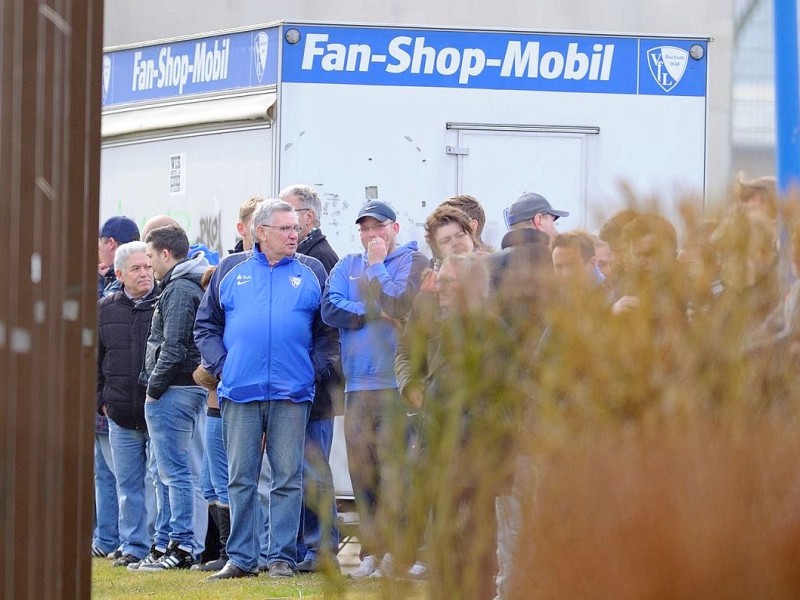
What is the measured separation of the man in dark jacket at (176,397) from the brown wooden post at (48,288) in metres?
5.79

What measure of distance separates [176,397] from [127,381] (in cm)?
49

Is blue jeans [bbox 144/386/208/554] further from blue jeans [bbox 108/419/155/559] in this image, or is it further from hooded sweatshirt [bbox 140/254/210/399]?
blue jeans [bbox 108/419/155/559]

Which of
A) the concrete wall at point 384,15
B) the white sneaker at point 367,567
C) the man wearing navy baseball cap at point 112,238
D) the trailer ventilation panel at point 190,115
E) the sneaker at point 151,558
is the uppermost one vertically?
the concrete wall at point 384,15

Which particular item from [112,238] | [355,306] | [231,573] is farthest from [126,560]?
[355,306]

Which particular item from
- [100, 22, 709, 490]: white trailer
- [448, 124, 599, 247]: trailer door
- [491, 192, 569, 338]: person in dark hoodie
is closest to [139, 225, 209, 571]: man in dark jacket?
[100, 22, 709, 490]: white trailer

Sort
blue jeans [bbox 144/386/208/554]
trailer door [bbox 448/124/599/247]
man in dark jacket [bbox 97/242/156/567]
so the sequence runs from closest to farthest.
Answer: blue jeans [bbox 144/386/208/554]
man in dark jacket [bbox 97/242/156/567]
trailer door [bbox 448/124/599/247]

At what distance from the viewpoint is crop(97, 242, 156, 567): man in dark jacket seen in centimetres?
916

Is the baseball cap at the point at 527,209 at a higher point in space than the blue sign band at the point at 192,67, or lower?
lower

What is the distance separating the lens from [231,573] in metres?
8.12

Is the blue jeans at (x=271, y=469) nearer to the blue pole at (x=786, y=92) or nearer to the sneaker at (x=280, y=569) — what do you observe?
the sneaker at (x=280, y=569)

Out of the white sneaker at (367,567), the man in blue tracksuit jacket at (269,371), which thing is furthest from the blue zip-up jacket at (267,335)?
the white sneaker at (367,567)

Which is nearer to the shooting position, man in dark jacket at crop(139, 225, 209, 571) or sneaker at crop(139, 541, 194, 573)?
man in dark jacket at crop(139, 225, 209, 571)

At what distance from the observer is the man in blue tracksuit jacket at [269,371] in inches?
314

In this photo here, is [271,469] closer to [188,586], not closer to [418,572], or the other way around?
→ [188,586]
